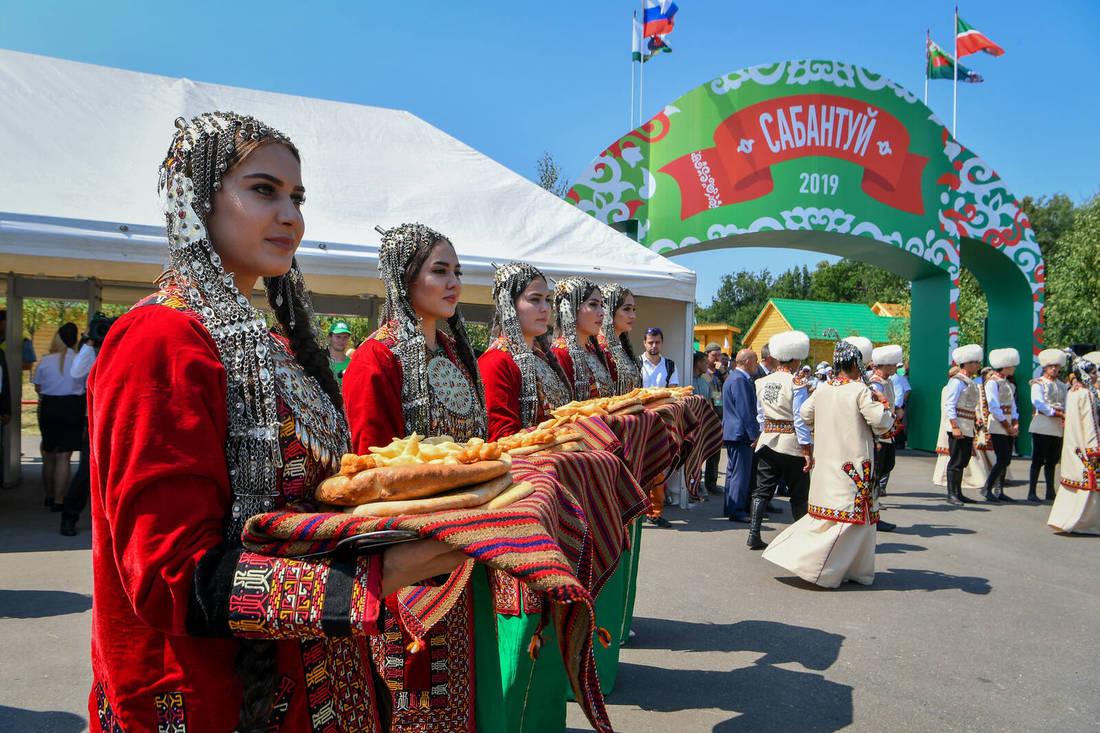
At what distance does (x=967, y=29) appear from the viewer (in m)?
15.6

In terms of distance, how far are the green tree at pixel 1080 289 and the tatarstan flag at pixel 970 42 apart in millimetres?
6704

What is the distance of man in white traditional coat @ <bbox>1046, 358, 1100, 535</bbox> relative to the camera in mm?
7688

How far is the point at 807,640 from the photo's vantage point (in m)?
4.52

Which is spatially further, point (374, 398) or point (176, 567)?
point (374, 398)

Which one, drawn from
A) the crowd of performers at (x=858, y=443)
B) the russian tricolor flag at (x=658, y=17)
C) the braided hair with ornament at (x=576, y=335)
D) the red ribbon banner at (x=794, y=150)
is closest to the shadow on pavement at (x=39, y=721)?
the braided hair with ornament at (x=576, y=335)

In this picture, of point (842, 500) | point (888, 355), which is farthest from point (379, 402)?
point (888, 355)

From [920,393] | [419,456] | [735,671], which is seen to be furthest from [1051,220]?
[419,456]

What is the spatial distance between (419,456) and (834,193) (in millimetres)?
12626

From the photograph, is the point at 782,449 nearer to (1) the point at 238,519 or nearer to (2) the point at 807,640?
(2) the point at 807,640

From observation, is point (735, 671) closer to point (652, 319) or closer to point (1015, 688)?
point (1015, 688)

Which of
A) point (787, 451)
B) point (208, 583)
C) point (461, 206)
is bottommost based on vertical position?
point (787, 451)

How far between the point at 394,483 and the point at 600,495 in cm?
112

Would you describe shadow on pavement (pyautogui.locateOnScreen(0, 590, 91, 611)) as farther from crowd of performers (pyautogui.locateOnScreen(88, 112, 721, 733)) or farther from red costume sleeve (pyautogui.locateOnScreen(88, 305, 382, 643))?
red costume sleeve (pyautogui.locateOnScreen(88, 305, 382, 643))

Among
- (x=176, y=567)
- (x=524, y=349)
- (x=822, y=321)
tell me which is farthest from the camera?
(x=822, y=321)
